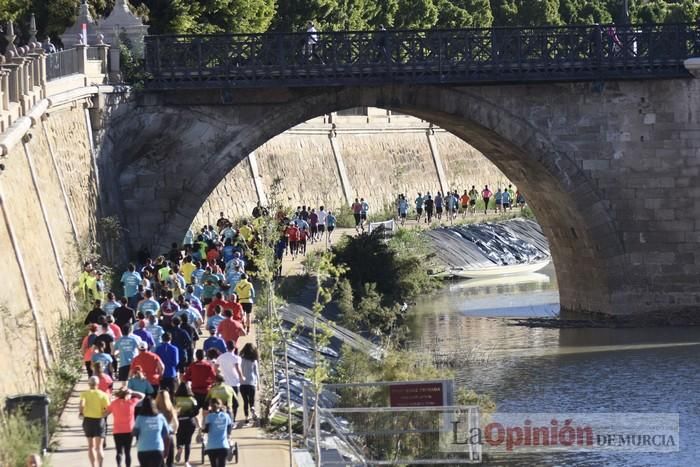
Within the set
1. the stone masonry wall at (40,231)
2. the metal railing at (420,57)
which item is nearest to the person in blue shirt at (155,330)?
the stone masonry wall at (40,231)

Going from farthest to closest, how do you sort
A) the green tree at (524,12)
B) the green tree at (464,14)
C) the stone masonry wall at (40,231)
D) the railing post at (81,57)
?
the green tree at (524,12)
the green tree at (464,14)
the railing post at (81,57)
the stone masonry wall at (40,231)

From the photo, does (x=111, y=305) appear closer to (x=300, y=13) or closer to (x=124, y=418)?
(x=124, y=418)

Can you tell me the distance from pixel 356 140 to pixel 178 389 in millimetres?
44467

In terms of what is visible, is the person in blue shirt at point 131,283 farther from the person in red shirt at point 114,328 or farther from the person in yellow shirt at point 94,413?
the person in yellow shirt at point 94,413

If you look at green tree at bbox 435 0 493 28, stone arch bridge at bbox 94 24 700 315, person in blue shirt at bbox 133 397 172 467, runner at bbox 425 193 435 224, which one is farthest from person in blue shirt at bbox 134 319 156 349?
green tree at bbox 435 0 493 28

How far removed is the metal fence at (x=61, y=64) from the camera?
32.6 m

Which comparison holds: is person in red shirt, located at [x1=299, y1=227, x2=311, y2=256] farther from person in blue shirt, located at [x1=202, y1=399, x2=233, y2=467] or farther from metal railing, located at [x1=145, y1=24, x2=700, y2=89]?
person in blue shirt, located at [x1=202, y1=399, x2=233, y2=467]

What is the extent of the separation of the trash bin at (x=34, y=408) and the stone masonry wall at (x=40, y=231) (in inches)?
38.0

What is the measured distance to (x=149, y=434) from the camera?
18.1 m

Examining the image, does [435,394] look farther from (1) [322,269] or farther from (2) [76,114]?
(2) [76,114]

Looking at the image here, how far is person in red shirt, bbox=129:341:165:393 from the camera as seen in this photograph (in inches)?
827

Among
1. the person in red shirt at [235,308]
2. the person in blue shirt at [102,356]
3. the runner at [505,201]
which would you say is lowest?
the person in blue shirt at [102,356]

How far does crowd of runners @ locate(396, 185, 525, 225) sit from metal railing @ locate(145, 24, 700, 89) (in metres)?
19.0

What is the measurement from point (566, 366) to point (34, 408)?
59.8 ft
